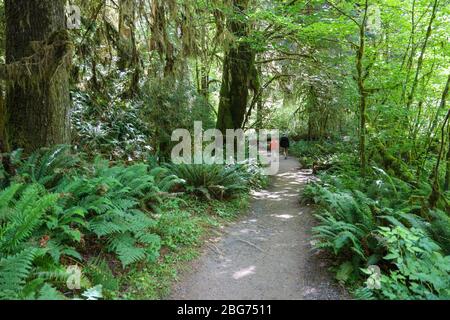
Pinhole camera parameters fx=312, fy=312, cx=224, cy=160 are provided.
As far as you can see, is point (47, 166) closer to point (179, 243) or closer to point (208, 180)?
point (179, 243)

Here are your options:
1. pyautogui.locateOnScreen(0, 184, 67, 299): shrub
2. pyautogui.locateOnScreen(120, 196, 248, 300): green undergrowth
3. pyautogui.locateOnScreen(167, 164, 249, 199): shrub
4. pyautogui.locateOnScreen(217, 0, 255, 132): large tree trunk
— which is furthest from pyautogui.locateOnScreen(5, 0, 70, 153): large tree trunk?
pyautogui.locateOnScreen(217, 0, 255, 132): large tree trunk

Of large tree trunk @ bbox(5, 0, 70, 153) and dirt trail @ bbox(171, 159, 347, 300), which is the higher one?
large tree trunk @ bbox(5, 0, 70, 153)

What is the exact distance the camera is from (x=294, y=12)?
7.96m

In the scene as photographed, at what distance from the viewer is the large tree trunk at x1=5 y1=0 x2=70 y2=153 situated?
14.8 ft

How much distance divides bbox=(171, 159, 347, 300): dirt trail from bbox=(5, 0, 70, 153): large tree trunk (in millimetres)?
3300

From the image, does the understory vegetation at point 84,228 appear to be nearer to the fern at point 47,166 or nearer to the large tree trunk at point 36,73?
the fern at point 47,166

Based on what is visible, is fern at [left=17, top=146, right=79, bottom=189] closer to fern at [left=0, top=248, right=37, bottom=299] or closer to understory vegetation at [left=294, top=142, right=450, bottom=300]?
fern at [left=0, top=248, right=37, bottom=299]

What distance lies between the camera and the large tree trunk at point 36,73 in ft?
14.8

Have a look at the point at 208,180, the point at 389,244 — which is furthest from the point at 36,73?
the point at 389,244

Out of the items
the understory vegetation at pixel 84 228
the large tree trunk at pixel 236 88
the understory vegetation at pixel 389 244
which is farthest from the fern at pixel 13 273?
the large tree trunk at pixel 236 88

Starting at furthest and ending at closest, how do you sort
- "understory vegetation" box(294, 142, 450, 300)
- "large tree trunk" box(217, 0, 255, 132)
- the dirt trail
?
"large tree trunk" box(217, 0, 255, 132), the dirt trail, "understory vegetation" box(294, 142, 450, 300)

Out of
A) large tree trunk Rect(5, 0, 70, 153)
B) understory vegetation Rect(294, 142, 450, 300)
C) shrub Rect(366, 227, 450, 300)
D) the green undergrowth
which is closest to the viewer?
shrub Rect(366, 227, 450, 300)

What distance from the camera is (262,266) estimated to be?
14.3 feet

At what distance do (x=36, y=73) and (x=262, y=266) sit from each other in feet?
14.0
